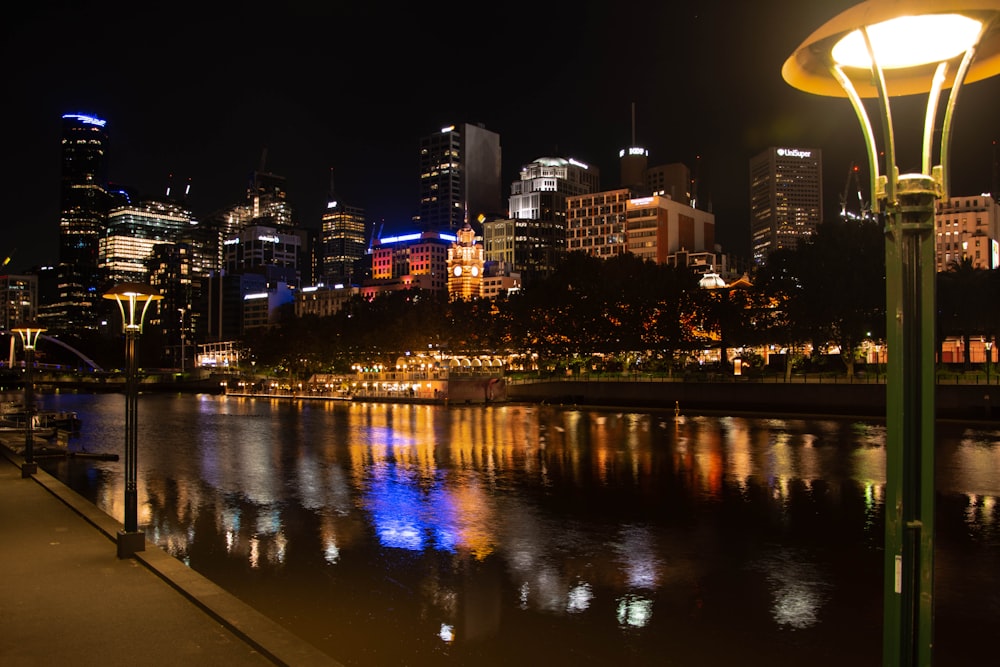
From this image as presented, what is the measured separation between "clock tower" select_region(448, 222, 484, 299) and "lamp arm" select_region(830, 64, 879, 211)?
515ft

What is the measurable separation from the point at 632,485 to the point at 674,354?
66.3 metres

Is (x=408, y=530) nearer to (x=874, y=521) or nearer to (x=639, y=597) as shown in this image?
(x=639, y=597)

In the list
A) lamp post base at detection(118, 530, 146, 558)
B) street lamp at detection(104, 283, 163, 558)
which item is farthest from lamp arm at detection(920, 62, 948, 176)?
lamp post base at detection(118, 530, 146, 558)

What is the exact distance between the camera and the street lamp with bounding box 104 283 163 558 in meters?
13.6

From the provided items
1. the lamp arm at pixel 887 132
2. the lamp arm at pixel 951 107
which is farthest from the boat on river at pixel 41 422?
the lamp arm at pixel 951 107

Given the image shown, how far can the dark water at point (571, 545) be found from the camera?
11383 millimetres

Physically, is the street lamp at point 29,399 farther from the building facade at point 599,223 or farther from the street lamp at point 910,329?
the building facade at point 599,223

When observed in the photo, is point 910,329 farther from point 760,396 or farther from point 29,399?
point 760,396

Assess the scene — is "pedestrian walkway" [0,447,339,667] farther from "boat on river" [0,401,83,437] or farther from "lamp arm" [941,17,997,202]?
"boat on river" [0,401,83,437]

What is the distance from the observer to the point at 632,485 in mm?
25078

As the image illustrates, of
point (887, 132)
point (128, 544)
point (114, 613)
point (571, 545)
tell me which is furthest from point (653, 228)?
point (887, 132)

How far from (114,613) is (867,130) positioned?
10538 mm

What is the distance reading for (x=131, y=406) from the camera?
14562mm

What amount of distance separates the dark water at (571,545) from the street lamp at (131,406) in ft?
5.63
